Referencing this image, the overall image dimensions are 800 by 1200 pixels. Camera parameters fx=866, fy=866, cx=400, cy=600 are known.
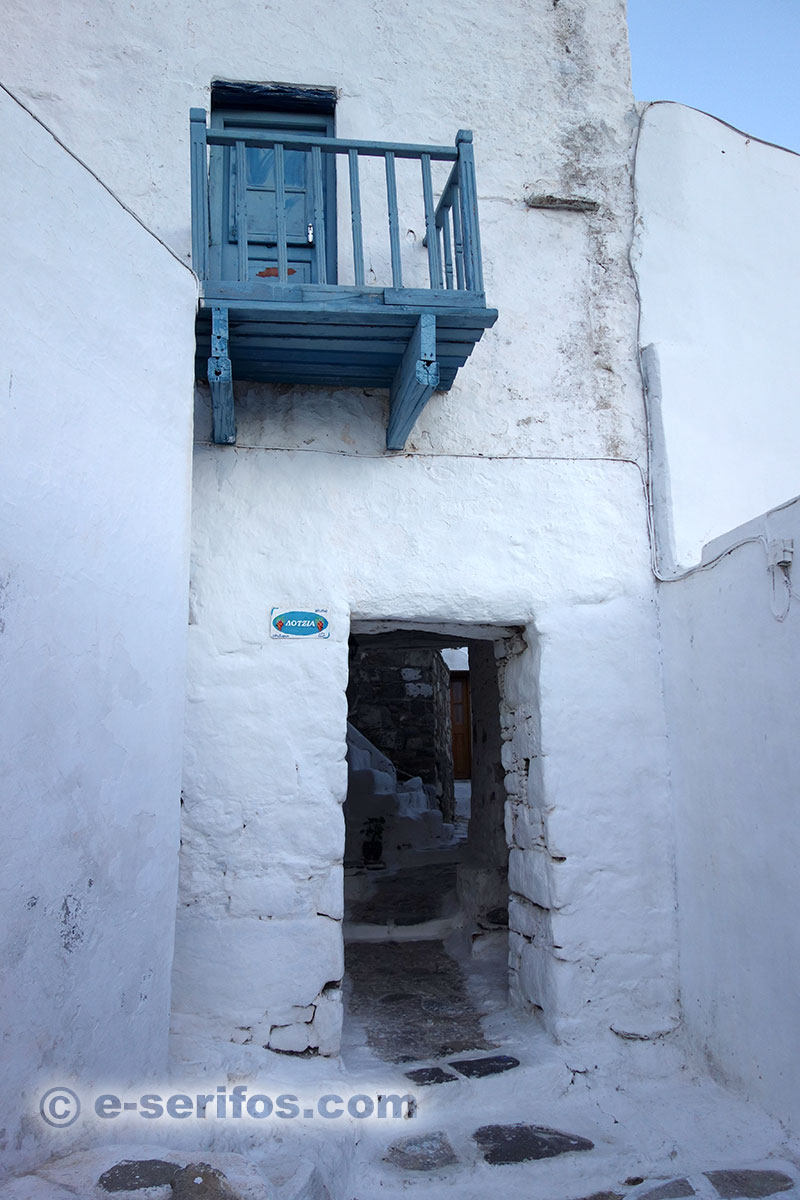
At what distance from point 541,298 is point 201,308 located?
6.82ft

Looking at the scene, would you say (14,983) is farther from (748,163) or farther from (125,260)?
(748,163)

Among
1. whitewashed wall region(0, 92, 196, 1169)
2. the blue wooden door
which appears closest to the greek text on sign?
whitewashed wall region(0, 92, 196, 1169)

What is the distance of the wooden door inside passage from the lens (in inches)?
682

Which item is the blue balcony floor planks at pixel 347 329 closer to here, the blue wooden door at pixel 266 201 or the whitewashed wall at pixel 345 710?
the whitewashed wall at pixel 345 710

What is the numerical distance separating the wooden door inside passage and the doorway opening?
4.10 m

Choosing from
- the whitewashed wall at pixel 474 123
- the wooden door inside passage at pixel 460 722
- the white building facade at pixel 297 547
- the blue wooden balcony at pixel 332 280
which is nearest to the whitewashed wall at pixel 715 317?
the white building facade at pixel 297 547

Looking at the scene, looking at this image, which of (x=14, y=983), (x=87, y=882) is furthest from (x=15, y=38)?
(x=14, y=983)

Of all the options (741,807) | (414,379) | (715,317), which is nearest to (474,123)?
(715,317)

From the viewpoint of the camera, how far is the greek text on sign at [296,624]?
14.3 ft

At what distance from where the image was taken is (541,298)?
16.6 feet

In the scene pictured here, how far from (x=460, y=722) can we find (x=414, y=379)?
14.0 m

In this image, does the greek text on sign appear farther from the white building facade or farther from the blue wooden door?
the blue wooden door

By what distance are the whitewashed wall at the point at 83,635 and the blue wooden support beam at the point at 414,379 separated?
1104mm

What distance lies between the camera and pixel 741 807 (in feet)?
12.6
